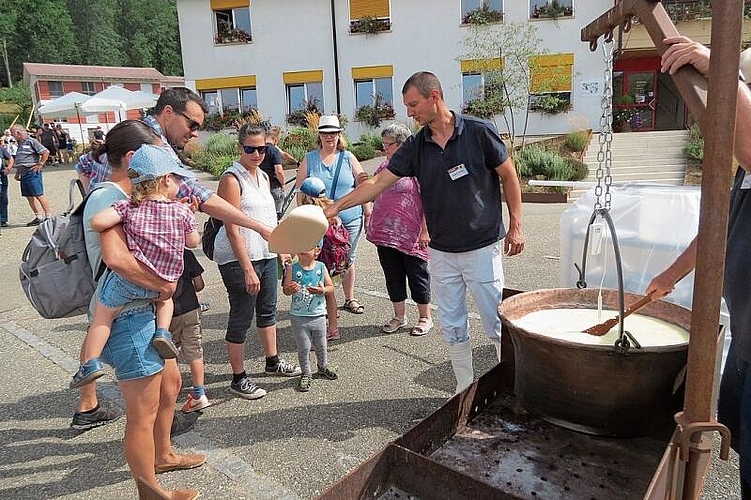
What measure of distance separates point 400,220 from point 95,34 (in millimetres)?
72470

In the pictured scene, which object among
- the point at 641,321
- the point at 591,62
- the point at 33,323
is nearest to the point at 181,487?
the point at 641,321

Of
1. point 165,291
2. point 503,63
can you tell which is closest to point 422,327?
point 165,291

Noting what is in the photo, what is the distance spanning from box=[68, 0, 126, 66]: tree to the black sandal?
226ft

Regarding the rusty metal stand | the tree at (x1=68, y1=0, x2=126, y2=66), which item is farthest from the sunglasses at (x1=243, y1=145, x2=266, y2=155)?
the tree at (x1=68, y1=0, x2=126, y2=66)

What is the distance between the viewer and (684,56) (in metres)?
1.39

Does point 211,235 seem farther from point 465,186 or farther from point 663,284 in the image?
point 663,284

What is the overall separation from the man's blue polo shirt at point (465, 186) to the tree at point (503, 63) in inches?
494

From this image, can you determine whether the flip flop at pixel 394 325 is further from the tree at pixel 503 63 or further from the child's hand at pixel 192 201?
the tree at pixel 503 63

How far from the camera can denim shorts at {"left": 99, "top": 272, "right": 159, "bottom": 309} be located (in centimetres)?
233

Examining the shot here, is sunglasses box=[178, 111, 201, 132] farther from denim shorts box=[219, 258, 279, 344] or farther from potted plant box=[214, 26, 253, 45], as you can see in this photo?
potted plant box=[214, 26, 253, 45]

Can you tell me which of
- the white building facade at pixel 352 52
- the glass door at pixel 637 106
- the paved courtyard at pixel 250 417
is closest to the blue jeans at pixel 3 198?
Answer: the paved courtyard at pixel 250 417

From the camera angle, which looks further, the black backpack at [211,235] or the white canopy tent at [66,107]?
the white canopy tent at [66,107]

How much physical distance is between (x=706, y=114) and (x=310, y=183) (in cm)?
275

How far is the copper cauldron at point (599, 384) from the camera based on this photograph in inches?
70.6
